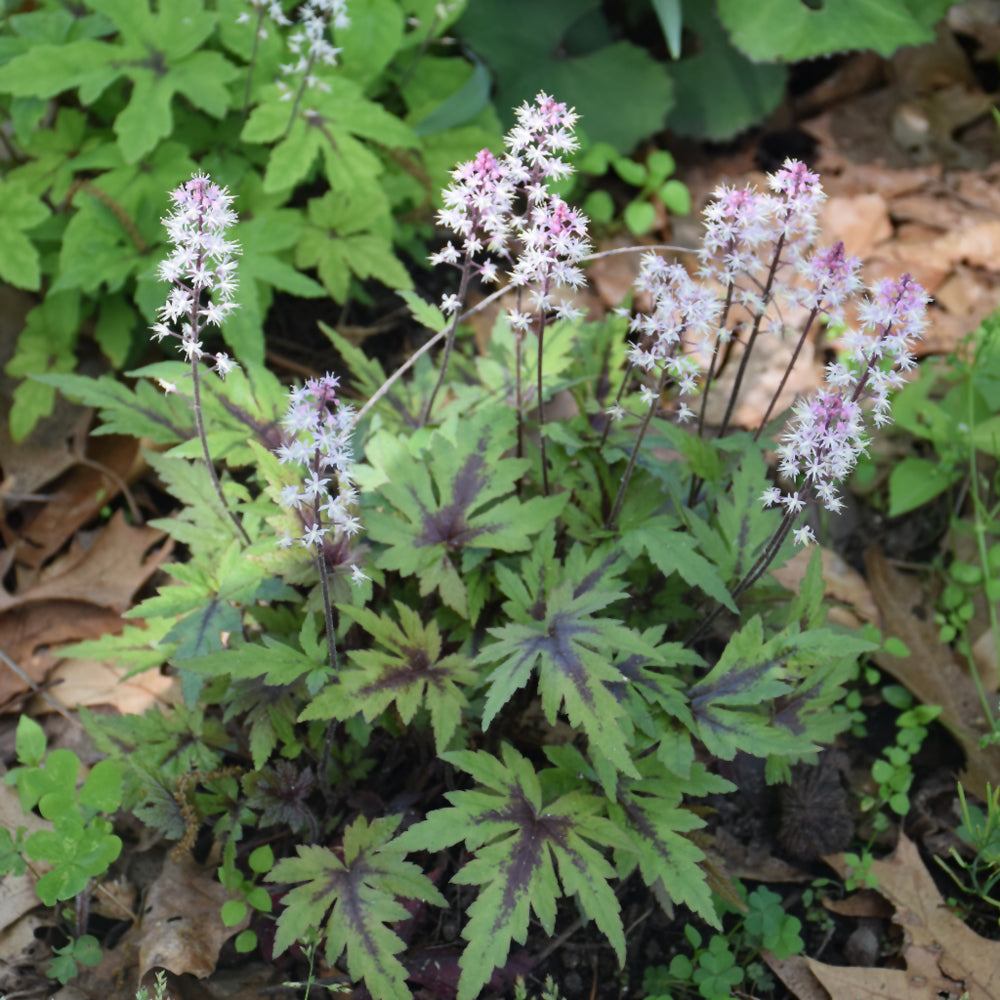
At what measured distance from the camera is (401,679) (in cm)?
207

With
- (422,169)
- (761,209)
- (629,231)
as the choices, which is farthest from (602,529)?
(629,231)

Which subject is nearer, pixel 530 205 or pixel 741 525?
pixel 530 205

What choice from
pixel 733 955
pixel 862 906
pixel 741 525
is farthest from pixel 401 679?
pixel 862 906

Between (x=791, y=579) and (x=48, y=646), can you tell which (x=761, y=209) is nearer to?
(x=791, y=579)

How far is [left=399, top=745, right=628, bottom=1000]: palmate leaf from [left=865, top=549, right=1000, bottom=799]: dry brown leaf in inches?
48.1

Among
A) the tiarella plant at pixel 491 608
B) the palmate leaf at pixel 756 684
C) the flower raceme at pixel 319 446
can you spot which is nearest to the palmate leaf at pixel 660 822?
the tiarella plant at pixel 491 608

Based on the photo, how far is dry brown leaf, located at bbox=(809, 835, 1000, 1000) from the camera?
7.10 ft

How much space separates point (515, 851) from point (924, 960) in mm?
1107

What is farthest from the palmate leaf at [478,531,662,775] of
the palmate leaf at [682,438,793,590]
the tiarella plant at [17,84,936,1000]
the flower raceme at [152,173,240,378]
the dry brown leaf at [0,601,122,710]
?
the dry brown leaf at [0,601,122,710]

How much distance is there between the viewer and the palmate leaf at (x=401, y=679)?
197 centimetres

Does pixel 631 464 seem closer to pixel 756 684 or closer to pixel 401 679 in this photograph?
pixel 756 684

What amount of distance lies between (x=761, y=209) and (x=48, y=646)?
2.48 meters

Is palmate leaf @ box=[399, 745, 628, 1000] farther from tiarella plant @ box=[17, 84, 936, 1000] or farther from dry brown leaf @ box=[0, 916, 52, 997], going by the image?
dry brown leaf @ box=[0, 916, 52, 997]

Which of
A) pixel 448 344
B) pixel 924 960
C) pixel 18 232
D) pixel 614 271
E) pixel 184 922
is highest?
pixel 448 344
